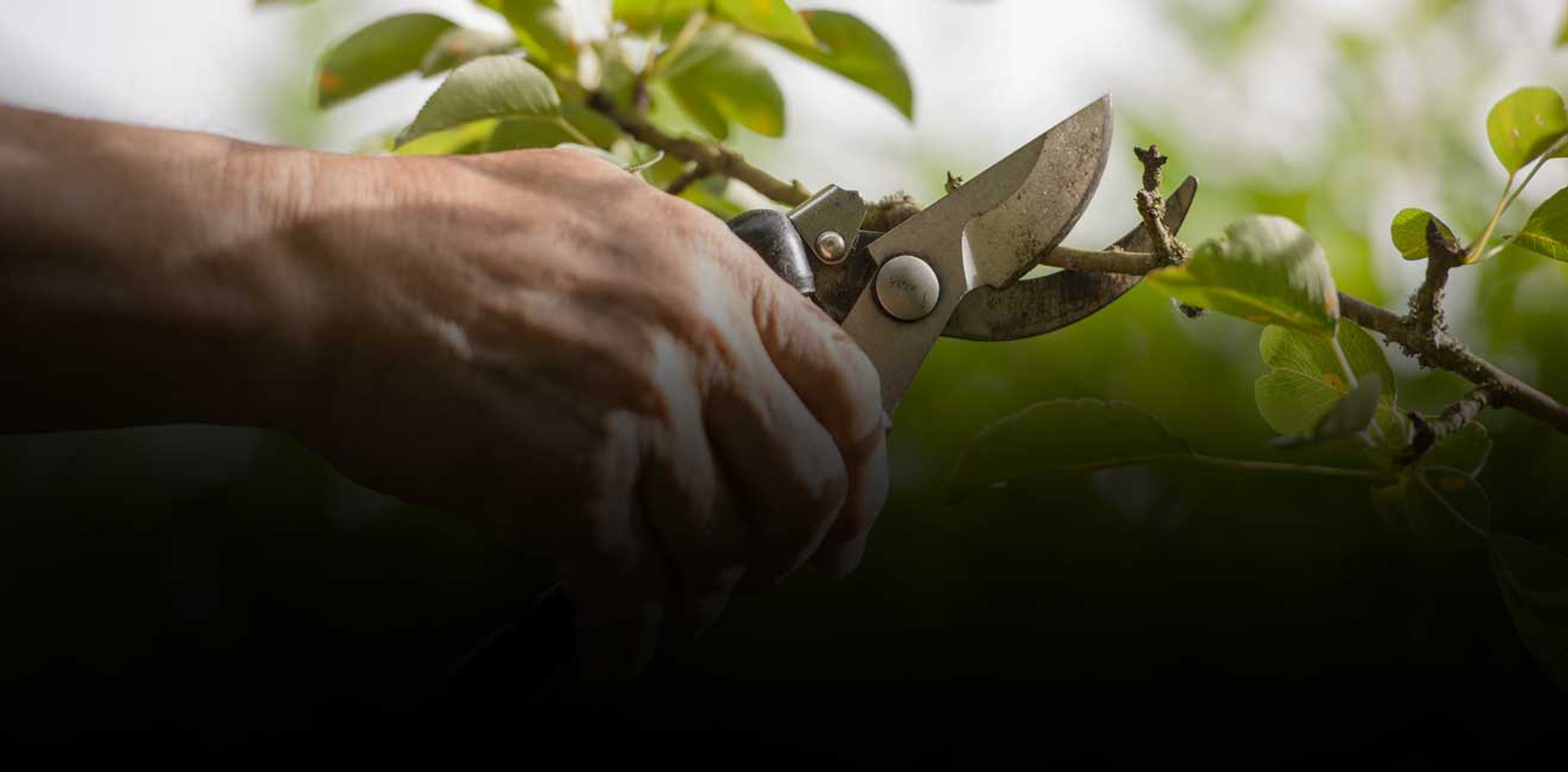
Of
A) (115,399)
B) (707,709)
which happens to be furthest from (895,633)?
(115,399)

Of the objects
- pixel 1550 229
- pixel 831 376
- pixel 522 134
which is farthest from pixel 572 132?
pixel 1550 229

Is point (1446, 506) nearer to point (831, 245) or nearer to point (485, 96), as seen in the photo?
point (831, 245)

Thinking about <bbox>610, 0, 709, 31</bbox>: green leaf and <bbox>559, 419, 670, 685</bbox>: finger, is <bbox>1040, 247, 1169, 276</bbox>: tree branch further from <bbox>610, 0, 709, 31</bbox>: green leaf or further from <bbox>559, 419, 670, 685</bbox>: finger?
<bbox>610, 0, 709, 31</bbox>: green leaf

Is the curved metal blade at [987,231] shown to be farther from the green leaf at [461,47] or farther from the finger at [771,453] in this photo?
the green leaf at [461,47]

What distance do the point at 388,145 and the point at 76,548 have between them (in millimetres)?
915

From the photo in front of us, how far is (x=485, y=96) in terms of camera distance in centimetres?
82

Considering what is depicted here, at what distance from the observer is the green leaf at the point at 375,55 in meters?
1.00

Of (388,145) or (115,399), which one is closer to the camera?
(115,399)

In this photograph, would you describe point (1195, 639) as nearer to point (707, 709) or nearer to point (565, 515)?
point (707, 709)

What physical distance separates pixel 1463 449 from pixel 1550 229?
0.51 ft

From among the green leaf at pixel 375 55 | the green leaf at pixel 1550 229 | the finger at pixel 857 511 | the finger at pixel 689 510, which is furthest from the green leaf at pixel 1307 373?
the green leaf at pixel 375 55

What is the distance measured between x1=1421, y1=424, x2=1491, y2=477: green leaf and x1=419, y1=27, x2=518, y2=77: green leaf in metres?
0.74

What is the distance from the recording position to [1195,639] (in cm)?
121

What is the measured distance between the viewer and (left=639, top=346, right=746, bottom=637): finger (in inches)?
24.9
